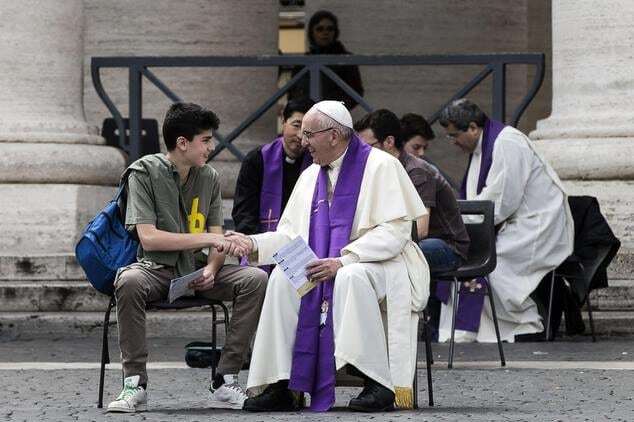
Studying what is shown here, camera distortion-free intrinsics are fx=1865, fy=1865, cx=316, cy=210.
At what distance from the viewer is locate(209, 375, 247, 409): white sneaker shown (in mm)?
7742

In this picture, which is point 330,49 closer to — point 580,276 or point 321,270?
point 580,276

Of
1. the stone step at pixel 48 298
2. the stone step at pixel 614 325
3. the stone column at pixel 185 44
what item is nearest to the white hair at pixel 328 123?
the stone step at pixel 614 325

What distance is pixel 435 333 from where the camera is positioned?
11109 millimetres

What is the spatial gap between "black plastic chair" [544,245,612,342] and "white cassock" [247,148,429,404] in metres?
3.27

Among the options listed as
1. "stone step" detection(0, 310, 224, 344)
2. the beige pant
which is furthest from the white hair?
"stone step" detection(0, 310, 224, 344)

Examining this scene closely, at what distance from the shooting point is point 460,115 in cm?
1092

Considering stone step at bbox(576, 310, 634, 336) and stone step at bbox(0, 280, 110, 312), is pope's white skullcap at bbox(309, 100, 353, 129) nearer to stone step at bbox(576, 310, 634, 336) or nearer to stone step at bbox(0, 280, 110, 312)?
stone step at bbox(576, 310, 634, 336)

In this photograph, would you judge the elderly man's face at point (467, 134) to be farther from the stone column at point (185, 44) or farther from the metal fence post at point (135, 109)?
the stone column at point (185, 44)

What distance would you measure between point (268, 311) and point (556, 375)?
1.86 m

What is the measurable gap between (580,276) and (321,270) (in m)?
3.83

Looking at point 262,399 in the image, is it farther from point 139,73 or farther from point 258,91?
point 258,91

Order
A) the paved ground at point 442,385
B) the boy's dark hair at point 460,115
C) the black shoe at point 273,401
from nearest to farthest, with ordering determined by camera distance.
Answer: the paved ground at point 442,385 < the black shoe at point 273,401 < the boy's dark hair at point 460,115

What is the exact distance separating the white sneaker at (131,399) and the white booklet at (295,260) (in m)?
0.75

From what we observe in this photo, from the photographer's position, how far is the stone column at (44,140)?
40.4 ft
